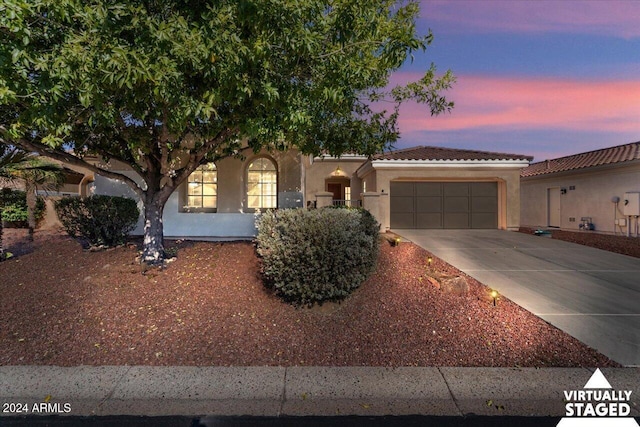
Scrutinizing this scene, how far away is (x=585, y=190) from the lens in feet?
54.5

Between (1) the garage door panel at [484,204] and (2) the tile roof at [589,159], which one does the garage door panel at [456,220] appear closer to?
(1) the garage door panel at [484,204]

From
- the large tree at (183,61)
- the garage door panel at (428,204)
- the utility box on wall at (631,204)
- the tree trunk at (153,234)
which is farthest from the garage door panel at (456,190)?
the tree trunk at (153,234)

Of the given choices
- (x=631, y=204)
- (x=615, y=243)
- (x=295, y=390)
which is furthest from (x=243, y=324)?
(x=631, y=204)

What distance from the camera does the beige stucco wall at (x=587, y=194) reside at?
→ 48.2ft

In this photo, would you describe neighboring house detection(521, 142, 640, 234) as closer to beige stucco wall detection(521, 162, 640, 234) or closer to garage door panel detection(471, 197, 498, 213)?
beige stucco wall detection(521, 162, 640, 234)

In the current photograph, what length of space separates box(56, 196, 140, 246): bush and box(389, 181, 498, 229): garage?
36.8ft

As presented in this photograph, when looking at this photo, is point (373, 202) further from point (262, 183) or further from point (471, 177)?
point (471, 177)

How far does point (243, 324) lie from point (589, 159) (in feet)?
63.5

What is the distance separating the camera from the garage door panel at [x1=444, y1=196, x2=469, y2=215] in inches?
635

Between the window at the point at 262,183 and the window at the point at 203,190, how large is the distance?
1236 millimetres

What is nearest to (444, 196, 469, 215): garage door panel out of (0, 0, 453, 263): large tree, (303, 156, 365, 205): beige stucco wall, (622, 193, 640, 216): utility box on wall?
(303, 156, 365, 205): beige stucco wall

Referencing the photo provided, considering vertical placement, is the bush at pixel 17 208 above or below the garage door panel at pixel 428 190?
below

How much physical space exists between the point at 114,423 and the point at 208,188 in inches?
381

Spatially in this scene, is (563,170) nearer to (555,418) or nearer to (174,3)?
(555,418)
